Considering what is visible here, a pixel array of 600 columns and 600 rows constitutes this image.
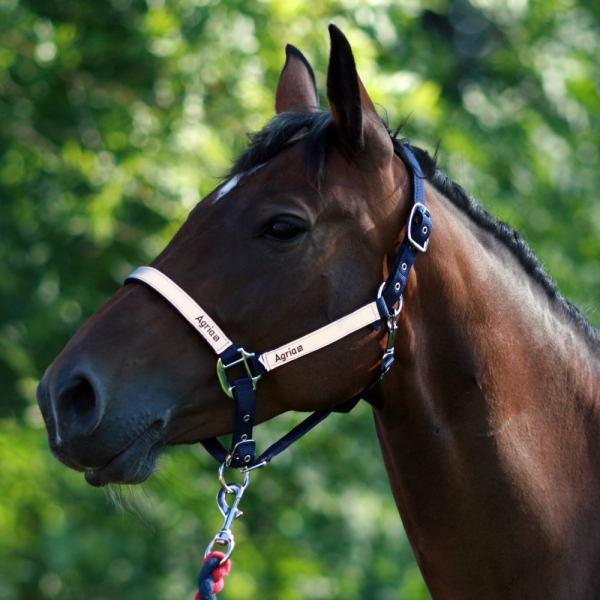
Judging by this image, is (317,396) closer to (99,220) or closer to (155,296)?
(155,296)

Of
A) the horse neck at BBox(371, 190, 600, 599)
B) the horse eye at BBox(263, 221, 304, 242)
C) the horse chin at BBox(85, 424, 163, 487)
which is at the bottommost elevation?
the horse neck at BBox(371, 190, 600, 599)

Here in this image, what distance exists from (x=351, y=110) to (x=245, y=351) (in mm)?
634

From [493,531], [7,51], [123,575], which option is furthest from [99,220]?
[493,531]

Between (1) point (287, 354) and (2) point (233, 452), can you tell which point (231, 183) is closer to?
(1) point (287, 354)

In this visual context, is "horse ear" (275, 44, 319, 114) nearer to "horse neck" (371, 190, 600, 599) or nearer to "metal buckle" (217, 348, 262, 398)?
"horse neck" (371, 190, 600, 599)

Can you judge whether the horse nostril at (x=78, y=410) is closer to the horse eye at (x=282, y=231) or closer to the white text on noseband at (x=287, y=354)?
the white text on noseband at (x=287, y=354)

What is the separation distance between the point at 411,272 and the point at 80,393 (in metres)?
0.85

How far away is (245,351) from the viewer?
1.87 metres

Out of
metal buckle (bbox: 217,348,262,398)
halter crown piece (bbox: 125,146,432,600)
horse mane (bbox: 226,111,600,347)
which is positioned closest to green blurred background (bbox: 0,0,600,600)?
horse mane (bbox: 226,111,600,347)

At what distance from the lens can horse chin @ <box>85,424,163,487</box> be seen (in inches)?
71.0

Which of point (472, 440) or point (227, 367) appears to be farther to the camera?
point (472, 440)

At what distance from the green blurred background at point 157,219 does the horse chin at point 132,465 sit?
90.2 inches

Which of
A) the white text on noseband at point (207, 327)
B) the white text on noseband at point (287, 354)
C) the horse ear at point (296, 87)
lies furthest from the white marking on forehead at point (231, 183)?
the horse ear at point (296, 87)

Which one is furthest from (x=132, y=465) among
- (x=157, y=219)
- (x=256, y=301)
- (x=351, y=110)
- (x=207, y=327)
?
(x=157, y=219)
